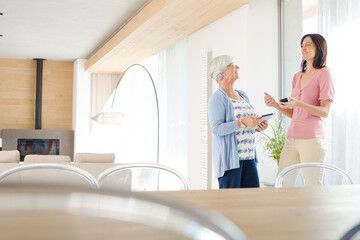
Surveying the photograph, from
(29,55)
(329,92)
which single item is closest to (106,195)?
(329,92)

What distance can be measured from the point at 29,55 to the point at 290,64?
6741mm

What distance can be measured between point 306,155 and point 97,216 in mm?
2665

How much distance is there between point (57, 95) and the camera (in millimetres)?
10523

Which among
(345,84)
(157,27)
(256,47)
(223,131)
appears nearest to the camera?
(223,131)

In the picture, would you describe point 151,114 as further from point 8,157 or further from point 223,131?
point 223,131

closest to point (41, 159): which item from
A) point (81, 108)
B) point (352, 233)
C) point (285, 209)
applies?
point (285, 209)

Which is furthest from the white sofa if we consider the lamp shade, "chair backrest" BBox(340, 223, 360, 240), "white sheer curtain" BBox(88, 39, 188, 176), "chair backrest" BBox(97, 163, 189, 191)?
the lamp shade

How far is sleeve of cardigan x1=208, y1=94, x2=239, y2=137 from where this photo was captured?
268 centimetres

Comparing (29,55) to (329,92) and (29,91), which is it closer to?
(29,91)

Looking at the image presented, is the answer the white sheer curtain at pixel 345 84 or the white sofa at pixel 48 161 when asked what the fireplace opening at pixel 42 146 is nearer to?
the white sofa at pixel 48 161

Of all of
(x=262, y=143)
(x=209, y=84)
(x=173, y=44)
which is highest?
(x=173, y=44)

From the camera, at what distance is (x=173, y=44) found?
7.08 m

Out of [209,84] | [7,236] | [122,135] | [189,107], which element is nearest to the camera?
[7,236]

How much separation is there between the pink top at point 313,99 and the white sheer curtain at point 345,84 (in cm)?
110
